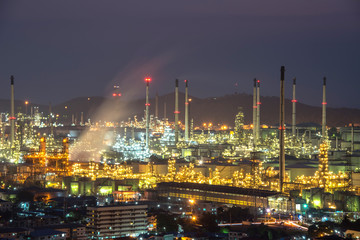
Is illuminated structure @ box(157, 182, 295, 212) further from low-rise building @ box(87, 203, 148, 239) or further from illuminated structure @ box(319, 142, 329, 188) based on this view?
low-rise building @ box(87, 203, 148, 239)

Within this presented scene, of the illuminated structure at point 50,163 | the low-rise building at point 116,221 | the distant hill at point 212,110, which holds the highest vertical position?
the distant hill at point 212,110

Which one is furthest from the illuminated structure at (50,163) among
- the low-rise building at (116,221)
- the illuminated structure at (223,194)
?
the low-rise building at (116,221)

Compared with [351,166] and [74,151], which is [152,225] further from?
[74,151]

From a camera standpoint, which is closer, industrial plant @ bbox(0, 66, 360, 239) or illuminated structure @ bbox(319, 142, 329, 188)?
industrial plant @ bbox(0, 66, 360, 239)

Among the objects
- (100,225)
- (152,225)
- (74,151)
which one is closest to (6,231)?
(100,225)

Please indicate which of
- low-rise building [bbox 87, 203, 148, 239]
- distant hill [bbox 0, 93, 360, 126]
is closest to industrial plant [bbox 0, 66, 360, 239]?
low-rise building [bbox 87, 203, 148, 239]

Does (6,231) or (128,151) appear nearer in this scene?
(6,231)

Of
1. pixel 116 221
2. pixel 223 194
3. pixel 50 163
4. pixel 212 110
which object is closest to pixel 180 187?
pixel 223 194

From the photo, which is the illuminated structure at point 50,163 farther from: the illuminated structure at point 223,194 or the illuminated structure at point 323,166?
the illuminated structure at point 323,166
